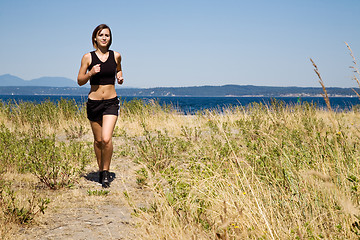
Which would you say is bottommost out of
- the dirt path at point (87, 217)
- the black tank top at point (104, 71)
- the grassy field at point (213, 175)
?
the dirt path at point (87, 217)

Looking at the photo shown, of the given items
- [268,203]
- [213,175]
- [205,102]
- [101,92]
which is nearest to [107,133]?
[101,92]

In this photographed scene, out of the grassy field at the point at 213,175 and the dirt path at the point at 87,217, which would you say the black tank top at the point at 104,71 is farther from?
the dirt path at the point at 87,217

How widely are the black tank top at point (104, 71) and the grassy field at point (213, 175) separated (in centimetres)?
121

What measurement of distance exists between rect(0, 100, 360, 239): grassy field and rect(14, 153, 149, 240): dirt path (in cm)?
13

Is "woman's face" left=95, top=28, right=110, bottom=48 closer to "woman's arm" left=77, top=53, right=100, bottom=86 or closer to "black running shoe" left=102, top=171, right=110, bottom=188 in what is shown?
"woman's arm" left=77, top=53, right=100, bottom=86

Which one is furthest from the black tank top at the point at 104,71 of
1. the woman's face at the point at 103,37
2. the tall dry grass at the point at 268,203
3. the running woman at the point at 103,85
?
the tall dry grass at the point at 268,203

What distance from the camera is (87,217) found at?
362 centimetres

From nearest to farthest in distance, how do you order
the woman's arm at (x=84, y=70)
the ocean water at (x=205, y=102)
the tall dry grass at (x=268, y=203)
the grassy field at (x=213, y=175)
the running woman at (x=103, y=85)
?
the tall dry grass at (x=268, y=203)
the grassy field at (x=213, y=175)
the woman's arm at (x=84, y=70)
the running woman at (x=103, y=85)
the ocean water at (x=205, y=102)

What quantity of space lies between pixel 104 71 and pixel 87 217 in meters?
2.08

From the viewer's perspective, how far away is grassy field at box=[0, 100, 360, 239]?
8.33 feet

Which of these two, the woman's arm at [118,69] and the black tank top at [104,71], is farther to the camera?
the woman's arm at [118,69]

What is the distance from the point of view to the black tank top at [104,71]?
4727 millimetres

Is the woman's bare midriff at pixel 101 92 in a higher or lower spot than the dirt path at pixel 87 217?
higher

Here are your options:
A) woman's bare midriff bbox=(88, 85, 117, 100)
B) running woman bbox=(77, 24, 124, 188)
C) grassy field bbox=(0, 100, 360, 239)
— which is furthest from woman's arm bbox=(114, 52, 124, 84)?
grassy field bbox=(0, 100, 360, 239)
